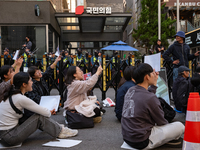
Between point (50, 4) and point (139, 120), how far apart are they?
16.0 meters

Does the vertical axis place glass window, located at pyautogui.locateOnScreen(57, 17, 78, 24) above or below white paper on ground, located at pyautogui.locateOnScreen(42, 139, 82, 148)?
above

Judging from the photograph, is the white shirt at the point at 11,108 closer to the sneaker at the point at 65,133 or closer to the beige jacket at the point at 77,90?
the sneaker at the point at 65,133

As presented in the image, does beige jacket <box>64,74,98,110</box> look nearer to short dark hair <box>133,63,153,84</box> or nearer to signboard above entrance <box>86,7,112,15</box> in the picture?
short dark hair <box>133,63,153,84</box>

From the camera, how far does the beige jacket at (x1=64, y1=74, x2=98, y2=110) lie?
15.2 ft

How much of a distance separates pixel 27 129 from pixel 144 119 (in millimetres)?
1865

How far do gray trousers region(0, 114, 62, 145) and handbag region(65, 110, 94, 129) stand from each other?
784mm

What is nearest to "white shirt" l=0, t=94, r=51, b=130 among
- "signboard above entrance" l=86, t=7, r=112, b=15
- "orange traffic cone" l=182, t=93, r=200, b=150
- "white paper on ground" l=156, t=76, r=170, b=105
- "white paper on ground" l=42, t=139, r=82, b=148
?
"white paper on ground" l=42, t=139, r=82, b=148

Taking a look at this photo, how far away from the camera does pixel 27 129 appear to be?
3605mm

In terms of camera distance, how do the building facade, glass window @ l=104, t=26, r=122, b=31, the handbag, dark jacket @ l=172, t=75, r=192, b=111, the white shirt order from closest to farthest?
the white shirt
the handbag
dark jacket @ l=172, t=75, r=192, b=111
the building facade
glass window @ l=104, t=26, r=122, b=31

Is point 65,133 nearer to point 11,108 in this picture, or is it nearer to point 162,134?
point 11,108

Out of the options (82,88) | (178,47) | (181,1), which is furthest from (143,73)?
(181,1)

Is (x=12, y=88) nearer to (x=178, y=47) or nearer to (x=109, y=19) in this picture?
(x=178, y=47)

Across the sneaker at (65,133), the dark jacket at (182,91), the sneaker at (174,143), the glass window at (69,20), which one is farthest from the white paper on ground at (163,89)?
the glass window at (69,20)

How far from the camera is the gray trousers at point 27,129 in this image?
3510 mm
